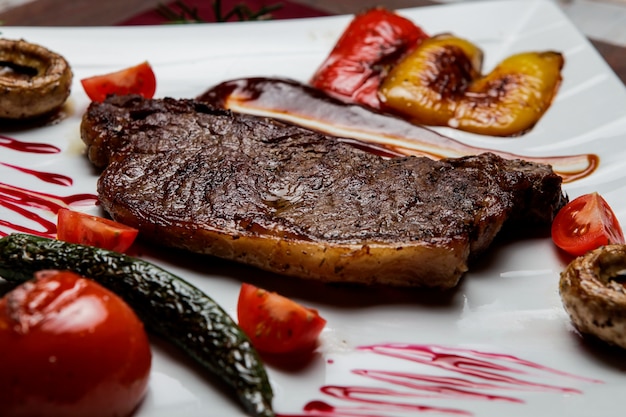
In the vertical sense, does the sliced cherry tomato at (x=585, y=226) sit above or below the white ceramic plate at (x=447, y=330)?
above

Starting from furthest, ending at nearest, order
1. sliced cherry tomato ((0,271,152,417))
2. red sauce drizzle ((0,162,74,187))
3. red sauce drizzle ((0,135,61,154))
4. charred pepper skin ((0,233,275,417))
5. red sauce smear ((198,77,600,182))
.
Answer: red sauce smear ((198,77,600,182)) < red sauce drizzle ((0,135,61,154)) < red sauce drizzle ((0,162,74,187)) < charred pepper skin ((0,233,275,417)) < sliced cherry tomato ((0,271,152,417))

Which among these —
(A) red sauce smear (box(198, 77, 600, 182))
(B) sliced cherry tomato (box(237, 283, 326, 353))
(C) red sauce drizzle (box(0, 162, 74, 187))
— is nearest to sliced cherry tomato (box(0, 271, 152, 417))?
(B) sliced cherry tomato (box(237, 283, 326, 353))

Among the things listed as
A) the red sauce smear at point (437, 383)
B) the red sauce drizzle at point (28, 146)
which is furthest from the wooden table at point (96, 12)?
the red sauce smear at point (437, 383)

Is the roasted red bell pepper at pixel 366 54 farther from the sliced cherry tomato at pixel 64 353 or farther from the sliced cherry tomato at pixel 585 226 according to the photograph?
Answer: the sliced cherry tomato at pixel 64 353

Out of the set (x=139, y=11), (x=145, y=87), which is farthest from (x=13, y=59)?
(x=139, y=11)

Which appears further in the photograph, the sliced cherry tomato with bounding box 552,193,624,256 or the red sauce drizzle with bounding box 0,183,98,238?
the red sauce drizzle with bounding box 0,183,98,238

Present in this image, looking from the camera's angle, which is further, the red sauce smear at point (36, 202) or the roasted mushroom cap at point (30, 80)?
the roasted mushroom cap at point (30, 80)

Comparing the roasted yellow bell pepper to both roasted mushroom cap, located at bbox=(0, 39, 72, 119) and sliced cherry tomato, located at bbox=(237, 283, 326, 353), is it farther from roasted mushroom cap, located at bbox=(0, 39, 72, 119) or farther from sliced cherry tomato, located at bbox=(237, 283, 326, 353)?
sliced cherry tomato, located at bbox=(237, 283, 326, 353)
